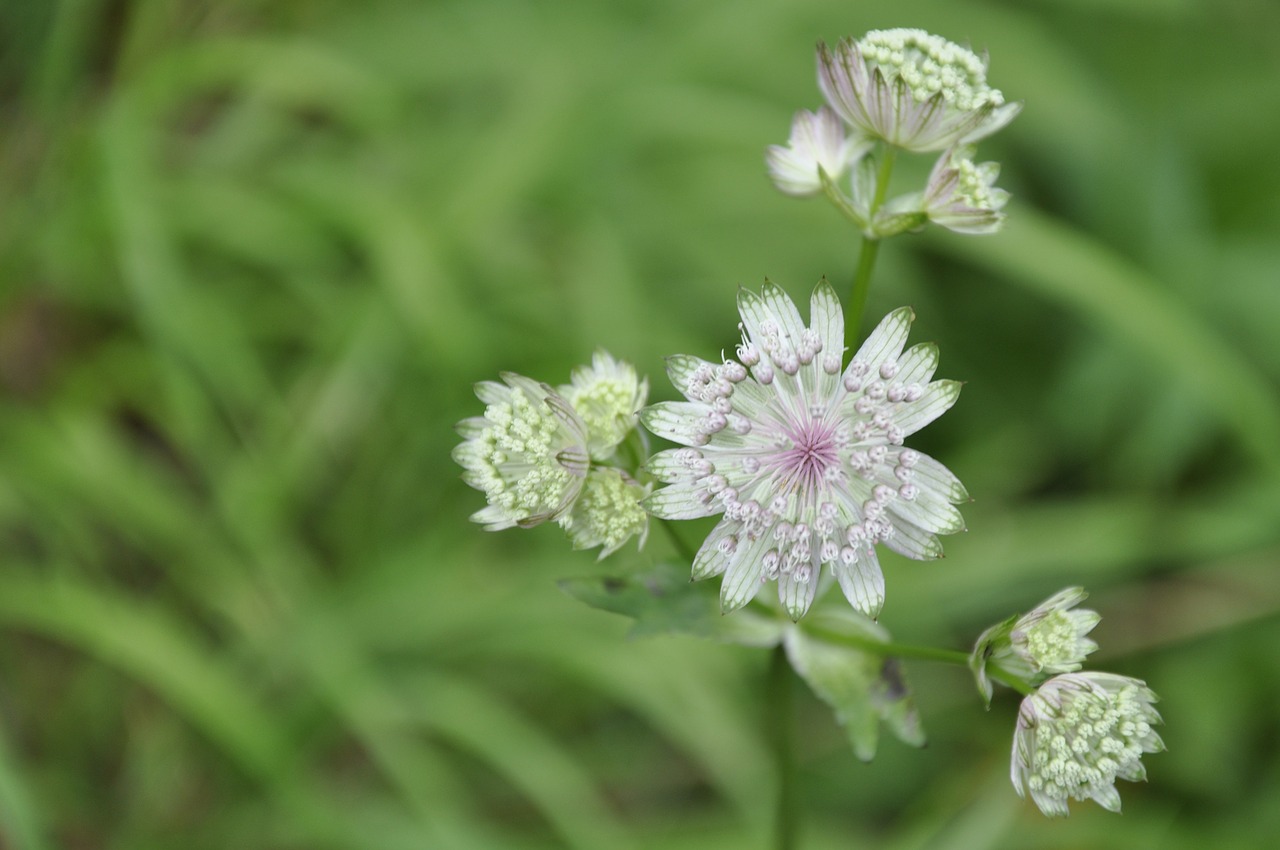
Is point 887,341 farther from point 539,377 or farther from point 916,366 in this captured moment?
point 539,377

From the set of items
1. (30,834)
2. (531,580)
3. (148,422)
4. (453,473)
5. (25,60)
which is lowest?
(30,834)

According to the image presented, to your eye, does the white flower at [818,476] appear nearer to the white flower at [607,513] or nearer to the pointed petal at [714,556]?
the pointed petal at [714,556]

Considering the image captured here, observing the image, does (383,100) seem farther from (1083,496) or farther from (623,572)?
(1083,496)

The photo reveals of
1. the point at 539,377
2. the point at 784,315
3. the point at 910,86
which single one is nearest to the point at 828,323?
the point at 784,315

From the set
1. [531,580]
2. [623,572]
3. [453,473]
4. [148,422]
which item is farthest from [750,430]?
[148,422]

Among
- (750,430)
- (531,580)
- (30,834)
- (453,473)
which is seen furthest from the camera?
(453,473)

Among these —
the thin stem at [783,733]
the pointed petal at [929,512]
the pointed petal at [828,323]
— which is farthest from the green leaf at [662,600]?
the pointed petal at [828,323]
